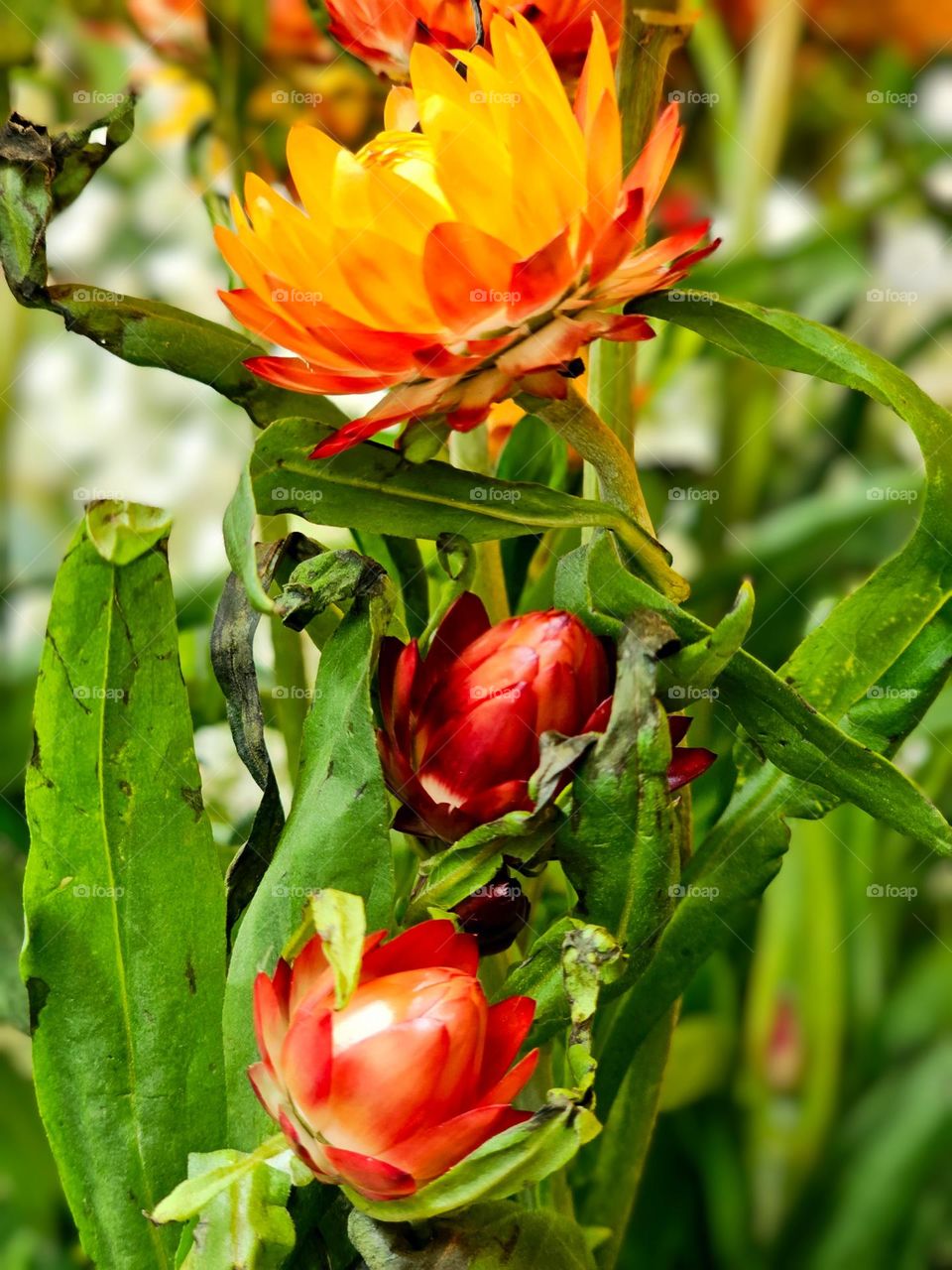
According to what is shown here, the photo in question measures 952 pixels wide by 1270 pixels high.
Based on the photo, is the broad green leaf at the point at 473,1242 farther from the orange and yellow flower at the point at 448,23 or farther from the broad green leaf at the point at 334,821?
the orange and yellow flower at the point at 448,23

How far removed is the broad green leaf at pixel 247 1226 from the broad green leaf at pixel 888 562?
0.19 metres

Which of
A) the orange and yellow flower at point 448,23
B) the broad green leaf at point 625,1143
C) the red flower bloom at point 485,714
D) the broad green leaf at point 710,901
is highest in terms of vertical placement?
the orange and yellow flower at point 448,23

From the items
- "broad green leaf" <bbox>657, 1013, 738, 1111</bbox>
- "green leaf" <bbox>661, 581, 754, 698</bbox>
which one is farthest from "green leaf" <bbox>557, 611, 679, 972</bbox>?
"broad green leaf" <bbox>657, 1013, 738, 1111</bbox>

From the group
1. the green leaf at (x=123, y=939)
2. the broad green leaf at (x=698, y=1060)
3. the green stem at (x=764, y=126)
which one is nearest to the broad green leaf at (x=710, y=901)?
the green leaf at (x=123, y=939)

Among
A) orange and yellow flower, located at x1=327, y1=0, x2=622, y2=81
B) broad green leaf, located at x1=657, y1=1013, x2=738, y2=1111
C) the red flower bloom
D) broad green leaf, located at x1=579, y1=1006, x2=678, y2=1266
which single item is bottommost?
broad green leaf, located at x1=657, y1=1013, x2=738, y2=1111

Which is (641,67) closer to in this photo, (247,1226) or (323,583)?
(323,583)

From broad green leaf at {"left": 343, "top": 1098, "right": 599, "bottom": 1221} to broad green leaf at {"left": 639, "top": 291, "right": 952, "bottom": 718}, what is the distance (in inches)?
5.8

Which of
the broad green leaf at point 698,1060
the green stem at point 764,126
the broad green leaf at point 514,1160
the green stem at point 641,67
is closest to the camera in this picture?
the broad green leaf at point 514,1160

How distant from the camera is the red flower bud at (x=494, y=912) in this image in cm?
33

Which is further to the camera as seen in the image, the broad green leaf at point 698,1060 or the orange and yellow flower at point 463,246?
the broad green leaf at point 698,1060

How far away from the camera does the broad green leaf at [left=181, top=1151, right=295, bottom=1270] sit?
0.31 meters

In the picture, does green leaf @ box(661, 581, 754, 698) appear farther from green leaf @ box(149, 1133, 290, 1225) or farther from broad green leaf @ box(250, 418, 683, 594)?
green leaf @ box(149, 1133, 290, 1225)

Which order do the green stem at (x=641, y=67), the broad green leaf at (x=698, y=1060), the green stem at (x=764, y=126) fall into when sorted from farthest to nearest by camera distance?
the green stem at (x=764, y=126) < the broad green leaf at (x=698, y=1060) < the green stem at (x=641, y=67)

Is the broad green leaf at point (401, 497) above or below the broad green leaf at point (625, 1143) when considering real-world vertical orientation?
above
